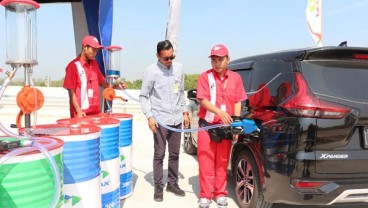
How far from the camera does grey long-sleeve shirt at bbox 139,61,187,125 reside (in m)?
4.01

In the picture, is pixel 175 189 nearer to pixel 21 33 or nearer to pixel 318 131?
pixel 318 131

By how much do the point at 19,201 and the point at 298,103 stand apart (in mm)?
2281

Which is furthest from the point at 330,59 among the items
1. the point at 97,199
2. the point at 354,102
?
the point at 97,199

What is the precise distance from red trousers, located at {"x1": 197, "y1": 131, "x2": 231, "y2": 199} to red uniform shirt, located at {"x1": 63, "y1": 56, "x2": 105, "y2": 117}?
142cm

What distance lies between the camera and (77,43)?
5590 mm

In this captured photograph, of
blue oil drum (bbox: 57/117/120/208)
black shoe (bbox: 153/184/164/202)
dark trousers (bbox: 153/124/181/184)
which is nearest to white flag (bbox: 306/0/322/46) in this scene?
dark trousers (bbox: 153/124/181/184)

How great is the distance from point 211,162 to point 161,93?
3.58 feet

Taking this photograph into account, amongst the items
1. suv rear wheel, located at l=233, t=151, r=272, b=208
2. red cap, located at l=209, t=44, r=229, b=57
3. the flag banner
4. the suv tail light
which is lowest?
suv rear wheel, located at l=233, t=151, r=272, b=208

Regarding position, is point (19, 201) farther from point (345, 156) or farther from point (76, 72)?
point (345, 156)

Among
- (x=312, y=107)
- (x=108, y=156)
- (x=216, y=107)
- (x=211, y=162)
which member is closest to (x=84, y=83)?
(x=108, y=156)

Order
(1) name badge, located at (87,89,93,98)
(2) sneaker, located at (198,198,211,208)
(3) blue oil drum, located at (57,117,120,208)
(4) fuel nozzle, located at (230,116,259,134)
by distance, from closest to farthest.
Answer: (3) blue oil drum, located at (57,117,120,208)
(4) fuel nozzle, located at (230,116,259,134)
(2) sneaker, located at (198,198,211,208)
(1) name badge, located at (87,89,93,98)

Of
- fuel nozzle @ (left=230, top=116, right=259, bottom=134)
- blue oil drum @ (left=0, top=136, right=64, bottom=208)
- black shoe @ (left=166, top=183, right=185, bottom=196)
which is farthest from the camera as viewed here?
black shoe @ (left=166, top=183, right=185, bottom=196)

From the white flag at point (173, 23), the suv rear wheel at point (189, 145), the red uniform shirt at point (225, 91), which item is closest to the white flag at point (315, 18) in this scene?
the suv rear wheel at point (189, 145)

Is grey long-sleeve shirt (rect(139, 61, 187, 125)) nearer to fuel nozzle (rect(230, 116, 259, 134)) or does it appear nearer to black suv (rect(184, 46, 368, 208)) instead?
fuel nozzle (rect(230, 116, 259, 134))
